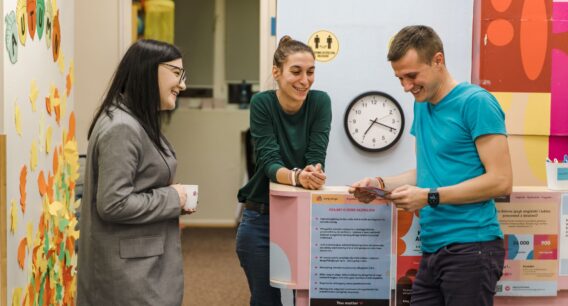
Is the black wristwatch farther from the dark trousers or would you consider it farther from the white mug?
the white mug

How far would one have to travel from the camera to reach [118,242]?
225 cm

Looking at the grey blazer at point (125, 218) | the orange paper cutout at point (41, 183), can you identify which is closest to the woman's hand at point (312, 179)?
the grey blazer at point (125, 218)

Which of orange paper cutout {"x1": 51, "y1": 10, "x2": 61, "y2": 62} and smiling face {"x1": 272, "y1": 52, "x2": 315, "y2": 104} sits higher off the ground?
orange paper cutout {"x1": 51, "y1": 10, "x2": 61, "y2": 62}

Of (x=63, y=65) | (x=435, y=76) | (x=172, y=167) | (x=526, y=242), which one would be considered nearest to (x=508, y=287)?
(x=526, y=242)

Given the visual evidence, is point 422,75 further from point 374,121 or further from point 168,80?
point 374,121

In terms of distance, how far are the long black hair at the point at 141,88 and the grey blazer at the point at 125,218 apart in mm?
36

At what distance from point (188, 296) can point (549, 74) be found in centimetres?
266

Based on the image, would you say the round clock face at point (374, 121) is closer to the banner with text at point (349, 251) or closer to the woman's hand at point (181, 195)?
the banner with text at point (349, 251)

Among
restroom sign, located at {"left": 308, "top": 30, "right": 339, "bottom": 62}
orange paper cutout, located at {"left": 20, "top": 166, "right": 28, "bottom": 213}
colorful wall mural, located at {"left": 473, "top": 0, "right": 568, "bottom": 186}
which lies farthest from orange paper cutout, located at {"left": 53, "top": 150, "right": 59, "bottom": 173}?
colorful wall mural, located at {"left": 473, "top": 0, "right": 568, "bottom": 186}

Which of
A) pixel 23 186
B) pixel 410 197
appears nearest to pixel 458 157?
pixel 410 197

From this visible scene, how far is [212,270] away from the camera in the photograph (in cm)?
594

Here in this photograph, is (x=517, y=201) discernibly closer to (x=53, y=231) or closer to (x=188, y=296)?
(x=53, y=231)

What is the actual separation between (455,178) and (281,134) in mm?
755

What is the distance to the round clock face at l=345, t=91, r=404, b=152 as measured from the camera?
4.10m
